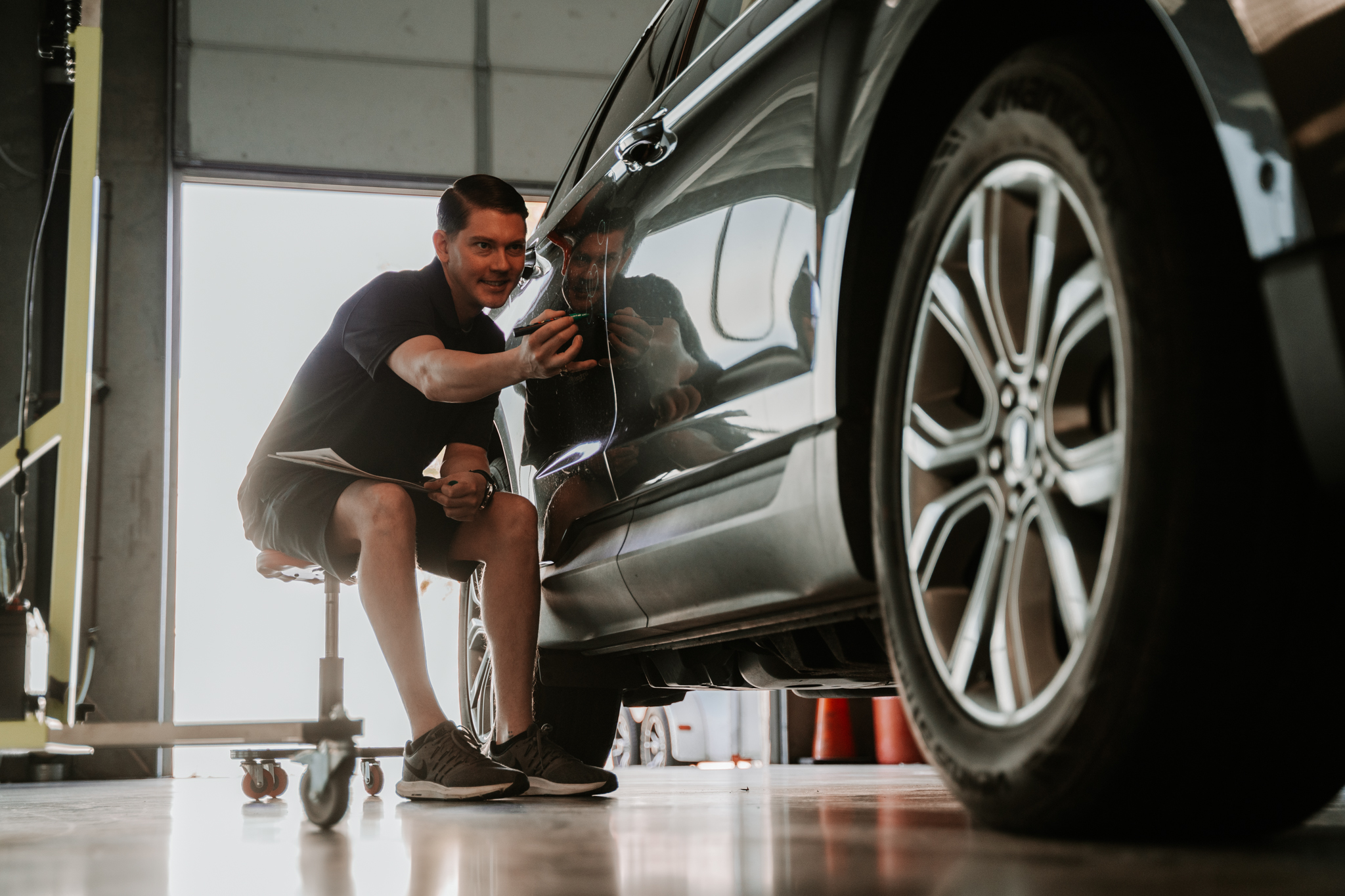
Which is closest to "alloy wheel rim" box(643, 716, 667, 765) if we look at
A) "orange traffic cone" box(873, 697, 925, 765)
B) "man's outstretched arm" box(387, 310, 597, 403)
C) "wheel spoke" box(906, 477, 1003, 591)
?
"orange traffic cone" box(873, 697, 925, 765)

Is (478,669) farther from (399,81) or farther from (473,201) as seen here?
(399,81)

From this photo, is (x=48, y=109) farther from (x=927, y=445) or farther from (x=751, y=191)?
(x=927, y=445)

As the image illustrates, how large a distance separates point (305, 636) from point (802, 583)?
4.80 meters

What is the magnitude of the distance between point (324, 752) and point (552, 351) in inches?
31.0

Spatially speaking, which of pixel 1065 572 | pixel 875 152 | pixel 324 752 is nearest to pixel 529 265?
pixel 324 752

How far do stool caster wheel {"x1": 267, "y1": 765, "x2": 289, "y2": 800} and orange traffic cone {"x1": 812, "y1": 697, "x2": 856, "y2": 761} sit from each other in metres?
3.44

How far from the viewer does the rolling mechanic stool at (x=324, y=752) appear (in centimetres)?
167

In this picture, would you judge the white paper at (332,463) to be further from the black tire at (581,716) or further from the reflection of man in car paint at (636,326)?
the black tire at (581,716)

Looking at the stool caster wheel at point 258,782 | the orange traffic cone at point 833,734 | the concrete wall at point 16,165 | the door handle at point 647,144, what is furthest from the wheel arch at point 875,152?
the concrete wall at point 16,165

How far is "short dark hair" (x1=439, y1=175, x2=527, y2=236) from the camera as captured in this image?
253cm

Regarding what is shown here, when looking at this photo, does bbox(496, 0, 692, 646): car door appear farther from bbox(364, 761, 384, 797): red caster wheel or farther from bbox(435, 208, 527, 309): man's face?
bbox(364, 761, 384, 797): red caster wheel

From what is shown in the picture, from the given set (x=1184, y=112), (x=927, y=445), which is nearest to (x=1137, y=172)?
(x=1184, y=112)

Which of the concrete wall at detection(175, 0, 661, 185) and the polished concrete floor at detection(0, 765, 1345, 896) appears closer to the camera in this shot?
the polished concrete floor at detection(0, 765, 1345, 896)

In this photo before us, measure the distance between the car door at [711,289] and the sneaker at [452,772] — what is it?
40cm
